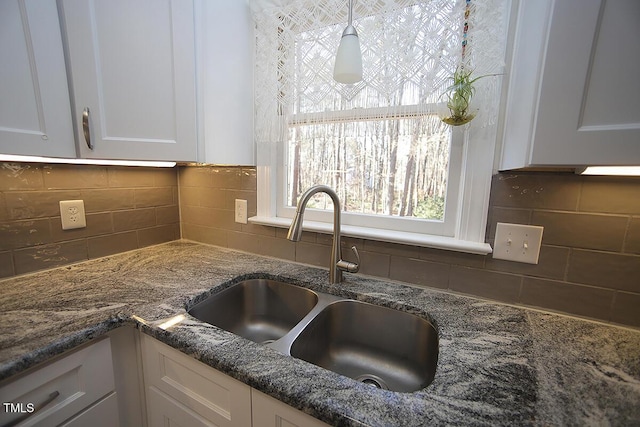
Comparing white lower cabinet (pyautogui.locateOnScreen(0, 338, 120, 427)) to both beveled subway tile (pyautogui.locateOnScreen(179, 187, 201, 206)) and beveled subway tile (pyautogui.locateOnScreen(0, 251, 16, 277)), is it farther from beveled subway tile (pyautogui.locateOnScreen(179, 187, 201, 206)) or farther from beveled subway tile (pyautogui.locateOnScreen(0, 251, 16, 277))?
beveled subway tile (pyautogui.locateOnScreen(179, 187, 201, 206))

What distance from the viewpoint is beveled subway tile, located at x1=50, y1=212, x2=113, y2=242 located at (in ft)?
3.38

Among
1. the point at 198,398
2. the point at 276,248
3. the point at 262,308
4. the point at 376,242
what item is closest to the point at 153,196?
the point at 276,248

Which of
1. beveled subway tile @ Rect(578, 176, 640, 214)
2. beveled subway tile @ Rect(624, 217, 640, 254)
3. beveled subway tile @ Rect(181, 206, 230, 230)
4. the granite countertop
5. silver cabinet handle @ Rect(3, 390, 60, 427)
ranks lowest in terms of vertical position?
silver cabinet handle @ Rect(3, 390, 60, 427)

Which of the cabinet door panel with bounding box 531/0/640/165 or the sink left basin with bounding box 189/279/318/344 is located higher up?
the cabinet door panel with bounding box 531/0/640/165

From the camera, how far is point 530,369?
57 centimetres

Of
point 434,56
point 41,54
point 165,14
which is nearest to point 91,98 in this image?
point 41,54

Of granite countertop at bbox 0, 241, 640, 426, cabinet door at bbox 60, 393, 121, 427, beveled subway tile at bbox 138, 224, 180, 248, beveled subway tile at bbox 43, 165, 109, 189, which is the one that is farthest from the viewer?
beveled subway tile at bbox 138, 224, 180, 248

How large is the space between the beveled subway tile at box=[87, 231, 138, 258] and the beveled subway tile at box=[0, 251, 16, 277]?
0.75 feet

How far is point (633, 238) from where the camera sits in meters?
0.71

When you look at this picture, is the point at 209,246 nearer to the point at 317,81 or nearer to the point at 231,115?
the point at 231,115

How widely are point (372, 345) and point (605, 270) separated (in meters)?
0.73

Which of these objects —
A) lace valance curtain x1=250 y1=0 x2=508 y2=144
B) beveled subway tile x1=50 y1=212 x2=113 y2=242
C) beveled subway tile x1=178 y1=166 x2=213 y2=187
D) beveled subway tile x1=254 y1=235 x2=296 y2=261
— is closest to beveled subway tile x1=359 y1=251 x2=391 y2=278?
beveled subway tile x1=254 y1=235 x2=296 y2=261

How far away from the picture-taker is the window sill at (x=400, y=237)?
2.85 ft

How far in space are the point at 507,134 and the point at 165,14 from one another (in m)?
1.22
